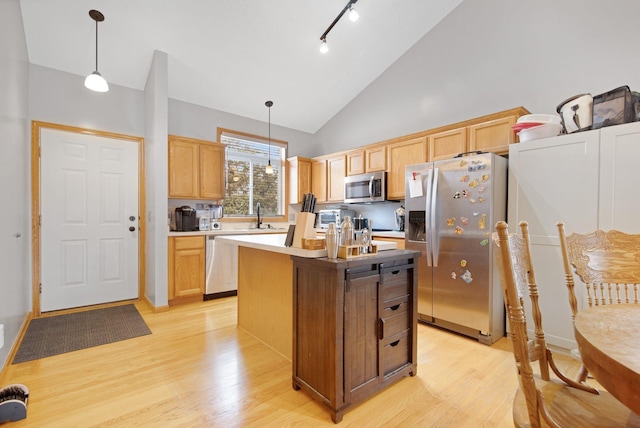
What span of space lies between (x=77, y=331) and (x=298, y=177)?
3.52m

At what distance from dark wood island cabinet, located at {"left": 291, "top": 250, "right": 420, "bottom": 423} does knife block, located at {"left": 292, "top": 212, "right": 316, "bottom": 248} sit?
132 mm

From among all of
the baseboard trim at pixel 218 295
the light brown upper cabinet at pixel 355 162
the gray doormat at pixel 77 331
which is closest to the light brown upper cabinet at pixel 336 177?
the light brown upper cabinet at pixel 355 162

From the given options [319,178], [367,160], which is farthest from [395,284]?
[319,178]

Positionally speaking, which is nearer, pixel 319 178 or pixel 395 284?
pixel 395 284

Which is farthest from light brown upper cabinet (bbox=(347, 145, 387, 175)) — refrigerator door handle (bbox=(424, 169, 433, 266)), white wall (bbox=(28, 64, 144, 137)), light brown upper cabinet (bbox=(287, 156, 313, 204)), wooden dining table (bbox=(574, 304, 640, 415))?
wooden dining table (bbox=(574, 304, 640, 415))

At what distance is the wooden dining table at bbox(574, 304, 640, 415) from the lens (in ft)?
1.99

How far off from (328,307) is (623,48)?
353cm

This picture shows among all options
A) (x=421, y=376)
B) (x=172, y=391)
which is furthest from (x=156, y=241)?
(x=421, y=376)

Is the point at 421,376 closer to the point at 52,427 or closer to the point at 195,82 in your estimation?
the point at 52,427

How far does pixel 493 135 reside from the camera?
3.04 meters

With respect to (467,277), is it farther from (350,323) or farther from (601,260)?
(350,323)

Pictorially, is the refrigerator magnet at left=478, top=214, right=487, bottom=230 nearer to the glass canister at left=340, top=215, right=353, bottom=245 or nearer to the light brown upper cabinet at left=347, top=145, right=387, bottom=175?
the glass canister at left=340, top=215, right=353, bottom=245

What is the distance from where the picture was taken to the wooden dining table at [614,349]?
1.99 feet

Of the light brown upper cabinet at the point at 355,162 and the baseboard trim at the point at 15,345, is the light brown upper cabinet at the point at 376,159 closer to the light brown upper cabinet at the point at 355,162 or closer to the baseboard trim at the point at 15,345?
the light brown upper cabinet at the point at 355,162
